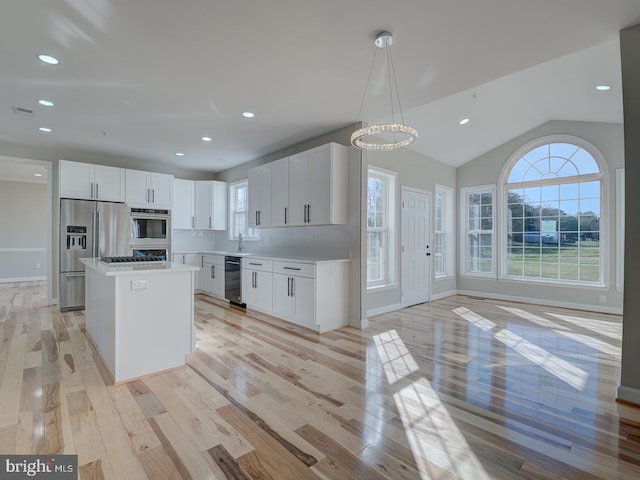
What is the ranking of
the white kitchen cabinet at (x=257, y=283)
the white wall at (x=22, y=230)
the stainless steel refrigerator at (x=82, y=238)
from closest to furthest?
the white kitchen cabinet at (x=257, y=283), the stainless steel refrigerator at (x=82, y=238), the white wall at (x=22, y=230)

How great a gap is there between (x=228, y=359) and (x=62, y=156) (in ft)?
16.4

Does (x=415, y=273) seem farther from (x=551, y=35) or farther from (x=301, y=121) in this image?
(x=551, y=35)

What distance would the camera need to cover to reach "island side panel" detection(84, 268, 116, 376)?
266 centimetres

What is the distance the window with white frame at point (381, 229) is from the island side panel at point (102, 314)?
3.49 metres

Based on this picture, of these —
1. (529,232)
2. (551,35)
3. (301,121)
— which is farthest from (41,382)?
(529,232)

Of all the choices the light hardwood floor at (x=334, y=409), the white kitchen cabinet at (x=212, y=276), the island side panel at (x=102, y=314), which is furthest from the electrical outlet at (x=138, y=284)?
→ the white kitchen cabinet at (x=212, y=276)

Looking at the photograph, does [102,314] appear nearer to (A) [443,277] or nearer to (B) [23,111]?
(B) [23,111]

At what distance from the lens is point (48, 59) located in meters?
2.70

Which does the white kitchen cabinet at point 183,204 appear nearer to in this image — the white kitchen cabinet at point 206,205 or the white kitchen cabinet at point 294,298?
the white kitchen cabinet at point 206,205

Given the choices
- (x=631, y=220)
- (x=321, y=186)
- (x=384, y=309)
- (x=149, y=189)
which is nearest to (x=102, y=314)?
(x=321, y=186)

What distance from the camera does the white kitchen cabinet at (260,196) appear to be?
5.15 meters

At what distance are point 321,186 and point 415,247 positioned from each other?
95.6 inches

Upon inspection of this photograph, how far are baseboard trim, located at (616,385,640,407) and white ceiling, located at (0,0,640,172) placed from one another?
2610 mm

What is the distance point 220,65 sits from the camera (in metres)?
2.82
